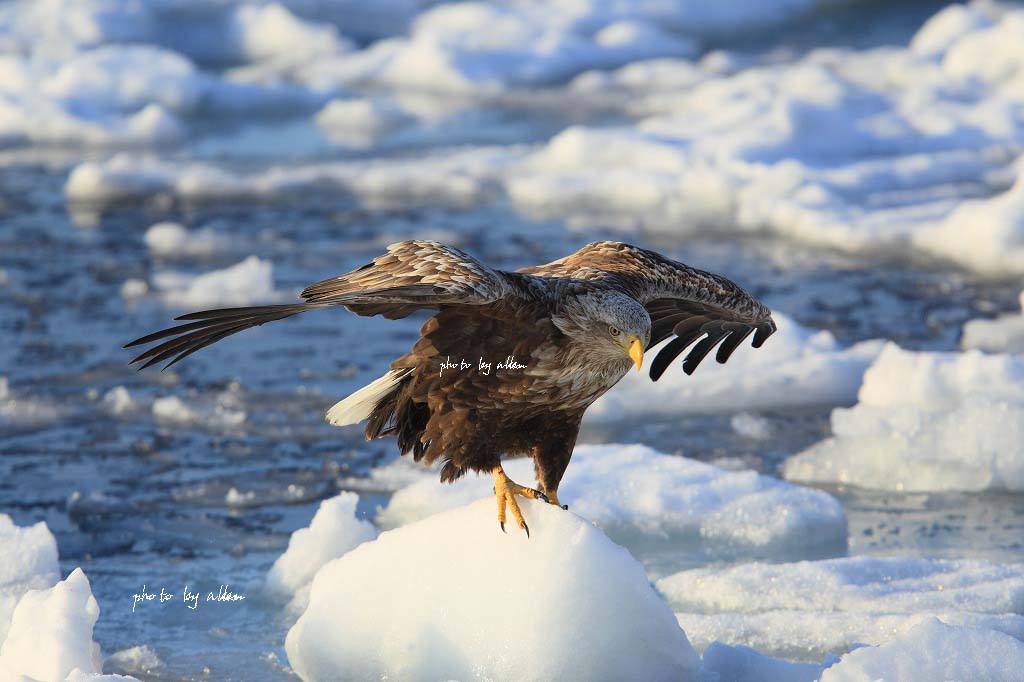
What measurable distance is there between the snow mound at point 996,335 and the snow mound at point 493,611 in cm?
459

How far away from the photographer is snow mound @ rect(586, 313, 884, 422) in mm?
7168

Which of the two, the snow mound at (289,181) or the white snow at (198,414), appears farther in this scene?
the snow mound at (289,181)

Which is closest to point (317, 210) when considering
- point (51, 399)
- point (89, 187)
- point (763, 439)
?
point (89, 187)

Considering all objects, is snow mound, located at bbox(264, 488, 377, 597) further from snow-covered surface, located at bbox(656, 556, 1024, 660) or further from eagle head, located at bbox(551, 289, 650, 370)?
eagle head, located at bbox(551, 289, 650, 370)

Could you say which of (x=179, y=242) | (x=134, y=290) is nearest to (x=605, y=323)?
(x=134, y=290)

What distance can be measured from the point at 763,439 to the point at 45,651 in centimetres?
387

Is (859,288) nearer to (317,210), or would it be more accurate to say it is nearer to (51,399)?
(317,210)

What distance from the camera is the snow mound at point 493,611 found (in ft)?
13.0

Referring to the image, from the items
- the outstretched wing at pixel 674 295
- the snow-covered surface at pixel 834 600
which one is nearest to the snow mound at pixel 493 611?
the snow-covered surface at pixel 834 600

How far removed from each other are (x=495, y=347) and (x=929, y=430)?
2.90 meters

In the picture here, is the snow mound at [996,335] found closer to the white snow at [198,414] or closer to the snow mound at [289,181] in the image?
the white snow at [198,414]

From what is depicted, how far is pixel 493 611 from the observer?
13.1ft

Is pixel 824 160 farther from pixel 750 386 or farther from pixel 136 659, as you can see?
pixel 136 659

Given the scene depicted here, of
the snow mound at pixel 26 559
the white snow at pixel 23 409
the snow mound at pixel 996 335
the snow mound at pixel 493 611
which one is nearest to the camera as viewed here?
the snow mound at pixel 493 611
